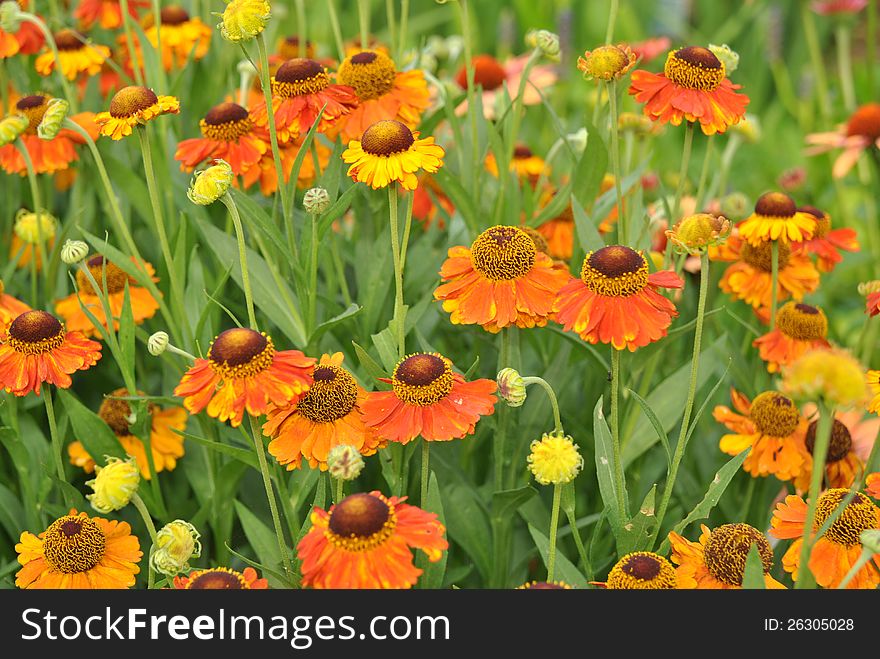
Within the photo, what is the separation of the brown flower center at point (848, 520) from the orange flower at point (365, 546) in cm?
45

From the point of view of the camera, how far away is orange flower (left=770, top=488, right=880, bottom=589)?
1046 millimetres

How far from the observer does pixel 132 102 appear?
1.23 metres

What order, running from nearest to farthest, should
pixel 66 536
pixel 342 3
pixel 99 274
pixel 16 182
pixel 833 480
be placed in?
pixel 66 536 < pixel 833 480 < pixel 99 274 < pixel 16 182 < pixel 342 3

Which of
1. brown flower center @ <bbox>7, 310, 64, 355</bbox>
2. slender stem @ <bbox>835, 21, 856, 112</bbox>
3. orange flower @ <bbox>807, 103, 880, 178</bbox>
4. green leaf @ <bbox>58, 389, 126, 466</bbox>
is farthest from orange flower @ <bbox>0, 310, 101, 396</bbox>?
slender stem @ <bbox>835, 21, 856, 112</bbox>

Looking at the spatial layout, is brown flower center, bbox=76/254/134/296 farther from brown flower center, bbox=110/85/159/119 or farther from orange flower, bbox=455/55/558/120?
orange flower, bbox=455/55/558/120

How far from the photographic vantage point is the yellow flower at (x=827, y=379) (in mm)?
792

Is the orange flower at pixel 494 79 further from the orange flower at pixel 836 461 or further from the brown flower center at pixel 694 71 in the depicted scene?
the orange flower at pixel 836 461

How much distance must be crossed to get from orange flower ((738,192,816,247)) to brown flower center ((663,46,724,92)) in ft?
0.65

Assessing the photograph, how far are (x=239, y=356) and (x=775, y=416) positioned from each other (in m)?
0.71

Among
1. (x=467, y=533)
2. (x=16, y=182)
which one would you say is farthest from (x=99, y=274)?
(x=467, y=533)
